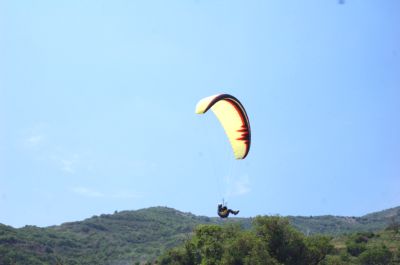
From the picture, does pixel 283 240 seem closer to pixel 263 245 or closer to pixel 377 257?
pixel 263 245

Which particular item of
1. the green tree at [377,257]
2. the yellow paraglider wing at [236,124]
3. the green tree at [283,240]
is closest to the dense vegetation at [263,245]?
the green tree at [283,240]

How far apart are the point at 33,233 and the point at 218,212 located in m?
157

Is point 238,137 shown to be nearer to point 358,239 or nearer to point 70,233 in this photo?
point 358,239

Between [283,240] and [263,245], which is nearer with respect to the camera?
[263,245]

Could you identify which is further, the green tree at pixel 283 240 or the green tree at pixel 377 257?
the green tree at pixel 377 257

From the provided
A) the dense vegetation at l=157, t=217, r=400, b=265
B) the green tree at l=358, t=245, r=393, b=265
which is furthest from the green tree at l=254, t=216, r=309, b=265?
the green tree at l=358, t=245, r=393, b=265

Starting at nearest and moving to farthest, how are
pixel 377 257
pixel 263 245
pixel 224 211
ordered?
pixel 224 211 < pixel 263 245 < pixel 377 257

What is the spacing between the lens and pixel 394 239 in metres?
85.0

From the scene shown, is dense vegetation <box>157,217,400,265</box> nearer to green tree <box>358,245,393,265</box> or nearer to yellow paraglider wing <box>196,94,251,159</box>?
yellow paraglider wing <box>196,94,251,159</box>

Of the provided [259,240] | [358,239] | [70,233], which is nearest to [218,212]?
[259,240]

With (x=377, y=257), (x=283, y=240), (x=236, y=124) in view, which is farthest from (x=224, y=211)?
(x=377, y=257)

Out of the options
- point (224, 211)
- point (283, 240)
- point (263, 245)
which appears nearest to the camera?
point (224, 211)

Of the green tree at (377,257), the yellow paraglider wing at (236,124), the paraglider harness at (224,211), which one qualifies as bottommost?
the paraglider harness at (224,211)

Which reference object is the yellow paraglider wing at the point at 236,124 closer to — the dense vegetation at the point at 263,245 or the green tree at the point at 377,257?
the dense vegetation at the point at 263,245
